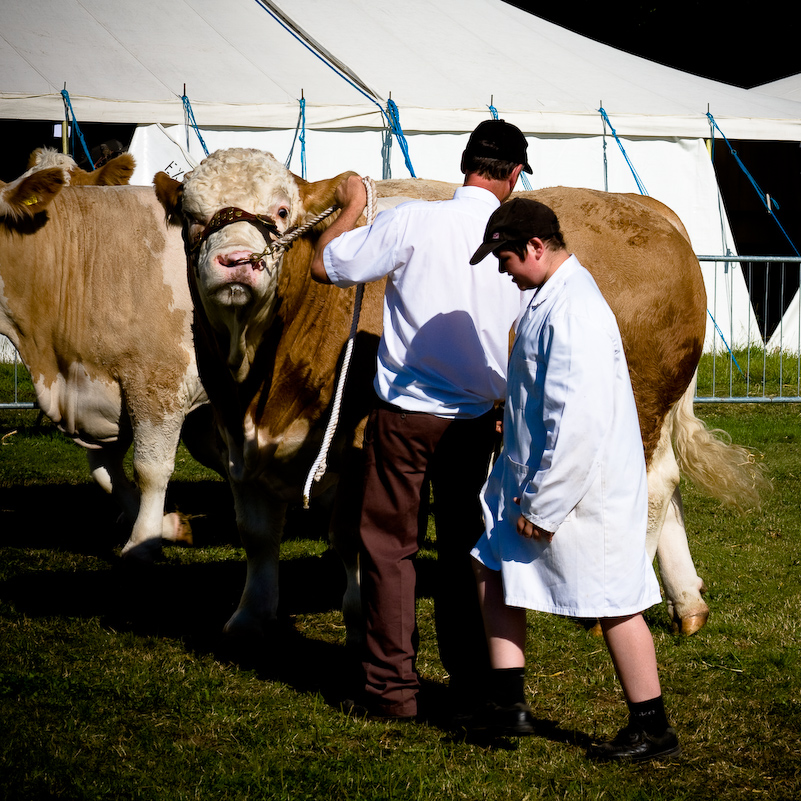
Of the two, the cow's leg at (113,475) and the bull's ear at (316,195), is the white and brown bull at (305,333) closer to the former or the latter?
the bull's ear at (316,195)

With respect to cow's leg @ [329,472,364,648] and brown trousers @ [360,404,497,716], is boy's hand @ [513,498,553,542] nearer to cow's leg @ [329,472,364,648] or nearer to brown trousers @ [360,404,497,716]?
brown trousers @ [360,404,497,716]

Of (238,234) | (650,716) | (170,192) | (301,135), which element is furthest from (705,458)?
(301,135)

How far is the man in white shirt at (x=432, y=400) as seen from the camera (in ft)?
11.0

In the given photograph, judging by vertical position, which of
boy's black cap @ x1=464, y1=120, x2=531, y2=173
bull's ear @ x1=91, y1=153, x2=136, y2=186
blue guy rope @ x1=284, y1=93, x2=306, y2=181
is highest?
blue guy rope @ x1=284, y1=93, x2=306, y2=181

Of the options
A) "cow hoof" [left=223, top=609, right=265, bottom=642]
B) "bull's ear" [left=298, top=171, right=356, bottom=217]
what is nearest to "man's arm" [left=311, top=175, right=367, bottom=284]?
"bull's ear" [left=298, top=171, right=356, bottom=217]

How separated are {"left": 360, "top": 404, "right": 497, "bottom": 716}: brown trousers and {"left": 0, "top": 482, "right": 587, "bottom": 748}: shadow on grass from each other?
1.07 ft

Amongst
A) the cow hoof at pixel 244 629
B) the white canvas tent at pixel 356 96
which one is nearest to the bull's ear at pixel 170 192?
the cow hoof at pixel 244 629

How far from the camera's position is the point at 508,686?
3152mm

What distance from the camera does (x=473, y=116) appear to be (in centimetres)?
1162

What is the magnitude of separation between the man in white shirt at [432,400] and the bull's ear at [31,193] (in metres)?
2.74

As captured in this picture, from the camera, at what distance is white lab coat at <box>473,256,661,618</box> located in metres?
2.95

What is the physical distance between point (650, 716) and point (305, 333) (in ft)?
6.98

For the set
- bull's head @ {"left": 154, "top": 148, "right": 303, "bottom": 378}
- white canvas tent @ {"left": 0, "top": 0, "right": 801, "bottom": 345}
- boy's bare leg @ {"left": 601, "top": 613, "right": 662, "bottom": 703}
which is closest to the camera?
boy's bare leg @ {"left": 601, "top": 613, "right": 662, "bottom": 703}

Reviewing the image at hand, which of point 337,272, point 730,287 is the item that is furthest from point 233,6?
point 337,272
